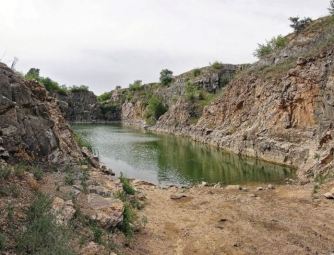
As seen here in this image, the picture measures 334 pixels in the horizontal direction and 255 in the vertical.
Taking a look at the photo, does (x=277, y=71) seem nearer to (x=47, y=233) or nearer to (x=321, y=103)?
(x=321, y=103)

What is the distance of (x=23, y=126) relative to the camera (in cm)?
1270

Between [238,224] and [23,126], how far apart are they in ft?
30.8

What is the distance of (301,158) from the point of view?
27.5 meters

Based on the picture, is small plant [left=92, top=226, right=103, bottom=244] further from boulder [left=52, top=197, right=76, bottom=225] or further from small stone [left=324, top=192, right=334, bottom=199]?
small stone [left=324, top=192, right=334, bottom=199]

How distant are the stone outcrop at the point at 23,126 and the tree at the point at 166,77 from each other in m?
76.7

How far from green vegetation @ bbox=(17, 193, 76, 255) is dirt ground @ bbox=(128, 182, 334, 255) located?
2.59 meters

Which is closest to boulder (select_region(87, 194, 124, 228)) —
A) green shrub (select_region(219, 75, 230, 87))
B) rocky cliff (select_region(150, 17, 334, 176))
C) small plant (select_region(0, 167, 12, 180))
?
small plant (select_region(0, 167, 12, 180))

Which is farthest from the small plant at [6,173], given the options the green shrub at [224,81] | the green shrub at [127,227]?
the green shrub at [224,81]

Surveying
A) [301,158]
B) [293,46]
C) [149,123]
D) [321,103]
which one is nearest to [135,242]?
[301,158]

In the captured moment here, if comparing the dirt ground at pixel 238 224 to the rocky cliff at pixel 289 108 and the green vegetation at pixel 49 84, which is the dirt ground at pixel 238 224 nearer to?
the rocky cliff at pixel 289 108

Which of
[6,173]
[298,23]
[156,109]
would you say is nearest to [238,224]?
[6,173]

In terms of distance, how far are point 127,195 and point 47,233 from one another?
7.25 meters

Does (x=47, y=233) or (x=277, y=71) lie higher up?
(x=277, y=71)

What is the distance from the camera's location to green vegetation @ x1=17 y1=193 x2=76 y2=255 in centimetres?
629
